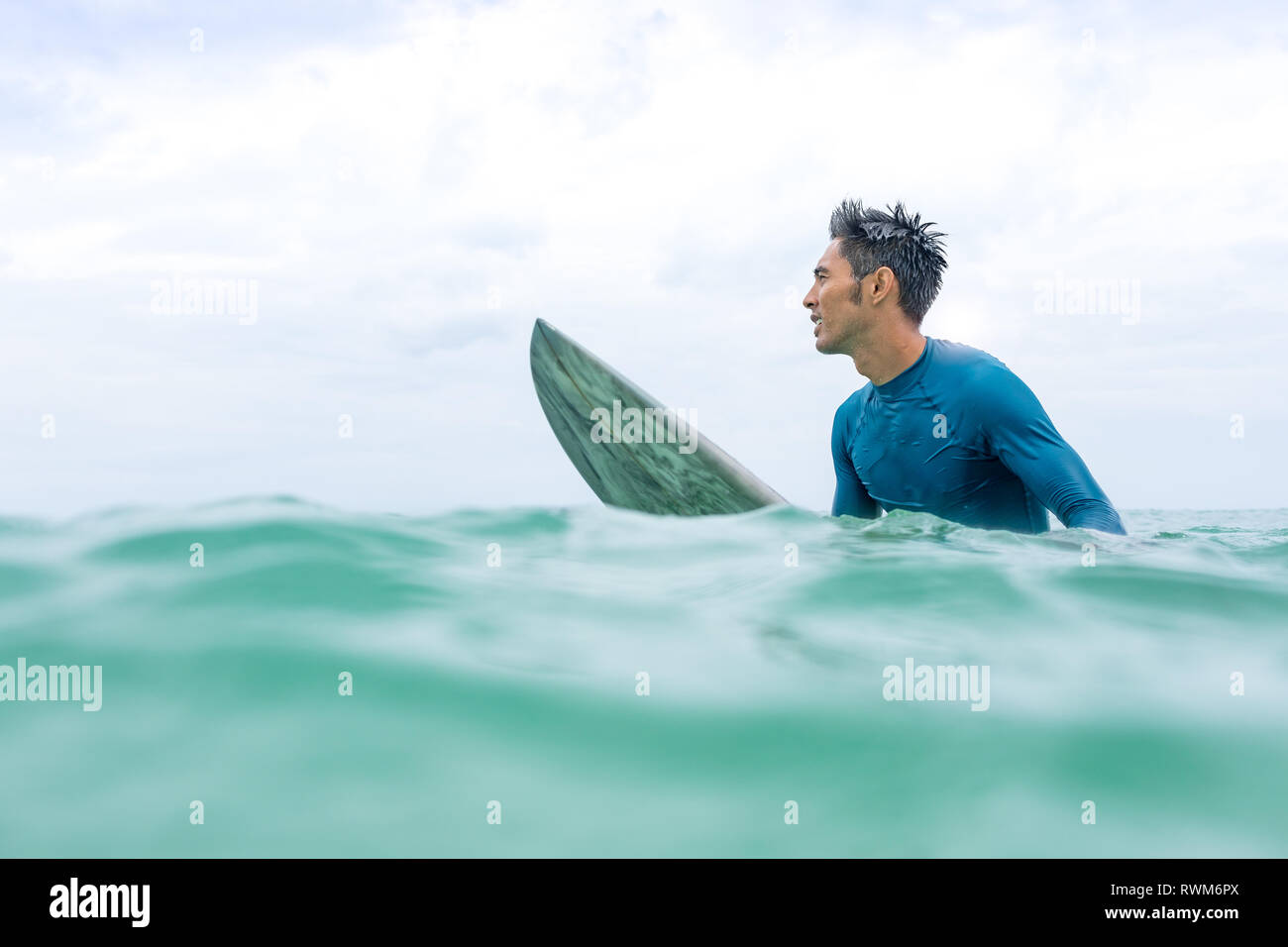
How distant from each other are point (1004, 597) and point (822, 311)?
2.08 meters

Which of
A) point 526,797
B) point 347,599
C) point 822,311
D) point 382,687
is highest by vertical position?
point 822,311

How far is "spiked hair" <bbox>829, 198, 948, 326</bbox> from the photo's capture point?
4879 mm

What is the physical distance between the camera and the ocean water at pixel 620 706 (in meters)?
1.92

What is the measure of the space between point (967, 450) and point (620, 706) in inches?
116

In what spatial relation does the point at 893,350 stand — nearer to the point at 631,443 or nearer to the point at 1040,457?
the point at 1040,457

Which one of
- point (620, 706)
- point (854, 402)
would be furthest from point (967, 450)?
Answer: point (620, 706)

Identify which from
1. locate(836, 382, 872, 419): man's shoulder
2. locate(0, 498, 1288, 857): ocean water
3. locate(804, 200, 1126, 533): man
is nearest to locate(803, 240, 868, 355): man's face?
locate(804, 200, 1126, 533): man

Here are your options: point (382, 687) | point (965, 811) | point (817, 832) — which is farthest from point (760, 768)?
point (382, 687)

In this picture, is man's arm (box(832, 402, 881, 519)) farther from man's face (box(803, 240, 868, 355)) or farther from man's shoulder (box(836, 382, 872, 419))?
man's face (box(803, 240, 868, 355))

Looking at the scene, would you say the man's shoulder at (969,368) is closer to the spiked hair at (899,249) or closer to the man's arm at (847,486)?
the spiked hair at (899,249)

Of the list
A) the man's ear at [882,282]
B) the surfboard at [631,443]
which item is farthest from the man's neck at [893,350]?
the surfboard at [631,443]

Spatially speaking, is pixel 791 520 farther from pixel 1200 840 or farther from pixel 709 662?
pixel 1200 840

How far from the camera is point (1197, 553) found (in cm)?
423

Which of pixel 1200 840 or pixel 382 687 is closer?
pixel 1200 840
